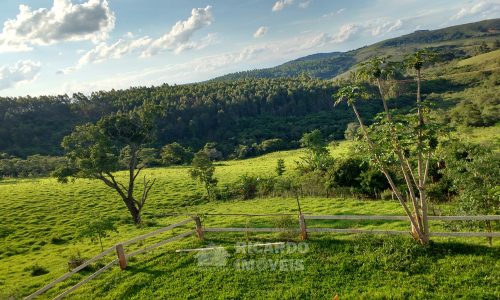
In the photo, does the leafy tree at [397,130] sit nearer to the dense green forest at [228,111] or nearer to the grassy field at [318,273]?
the grassy field at [318,273]

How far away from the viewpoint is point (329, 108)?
17675 centimetres

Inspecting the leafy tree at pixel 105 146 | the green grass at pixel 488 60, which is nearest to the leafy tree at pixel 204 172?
the leafy tree at pixel 105 146

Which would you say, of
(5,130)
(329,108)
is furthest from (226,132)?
(5,130)

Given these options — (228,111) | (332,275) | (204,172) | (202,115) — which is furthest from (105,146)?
(228,111)

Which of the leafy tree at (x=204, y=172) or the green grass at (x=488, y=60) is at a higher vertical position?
the green grass at (x=488, y=60)

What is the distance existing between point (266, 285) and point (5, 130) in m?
155

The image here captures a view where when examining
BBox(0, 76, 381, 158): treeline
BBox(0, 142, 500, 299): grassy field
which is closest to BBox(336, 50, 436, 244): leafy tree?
BBox(0, 142, 500, 299): grassy field

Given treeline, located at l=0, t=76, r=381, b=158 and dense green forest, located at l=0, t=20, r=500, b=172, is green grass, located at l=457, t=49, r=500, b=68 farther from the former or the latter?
treeline, located at l=0, t=76, r=381, b=158

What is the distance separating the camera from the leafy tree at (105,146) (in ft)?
105

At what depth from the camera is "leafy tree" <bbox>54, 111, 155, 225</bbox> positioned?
31.9 meters

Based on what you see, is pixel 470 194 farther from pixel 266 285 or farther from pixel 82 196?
pixel 82 196

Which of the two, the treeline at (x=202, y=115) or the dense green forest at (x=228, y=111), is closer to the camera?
the dense green forest at (x=228, y=111)

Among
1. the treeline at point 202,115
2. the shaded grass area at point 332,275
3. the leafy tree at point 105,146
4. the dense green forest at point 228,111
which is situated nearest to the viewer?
the shaded grass area at point 332,275

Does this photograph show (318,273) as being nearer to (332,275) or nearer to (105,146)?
(332,275)
